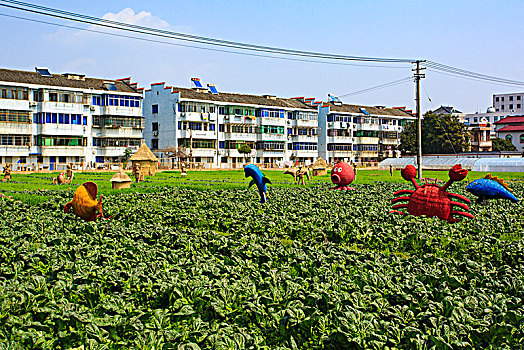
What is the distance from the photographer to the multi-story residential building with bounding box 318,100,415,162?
11062 cm

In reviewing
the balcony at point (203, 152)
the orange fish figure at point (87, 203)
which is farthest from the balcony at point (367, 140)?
the orange fish figure at point (87, 203)

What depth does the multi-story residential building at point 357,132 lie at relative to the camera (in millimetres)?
110625

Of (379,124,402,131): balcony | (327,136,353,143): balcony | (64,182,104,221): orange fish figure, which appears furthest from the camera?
(379,124,402,131): balcony

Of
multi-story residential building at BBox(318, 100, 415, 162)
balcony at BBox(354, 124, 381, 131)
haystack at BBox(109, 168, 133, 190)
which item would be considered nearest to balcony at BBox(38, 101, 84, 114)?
haystack at BBox(109, 168, 133, 190)

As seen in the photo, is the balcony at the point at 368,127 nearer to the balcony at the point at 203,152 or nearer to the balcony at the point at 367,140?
the balcony at the point at 367,140

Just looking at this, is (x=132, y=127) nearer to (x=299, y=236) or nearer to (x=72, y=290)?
(x=299, y=236)

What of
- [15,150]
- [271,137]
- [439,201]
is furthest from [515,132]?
[439,201]

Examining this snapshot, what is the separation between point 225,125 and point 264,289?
84.6m

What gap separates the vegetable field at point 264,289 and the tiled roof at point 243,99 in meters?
73.7

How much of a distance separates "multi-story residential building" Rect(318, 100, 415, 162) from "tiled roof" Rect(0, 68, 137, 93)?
44.4 m

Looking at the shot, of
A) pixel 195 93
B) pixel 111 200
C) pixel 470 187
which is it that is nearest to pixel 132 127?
pixel 195 93

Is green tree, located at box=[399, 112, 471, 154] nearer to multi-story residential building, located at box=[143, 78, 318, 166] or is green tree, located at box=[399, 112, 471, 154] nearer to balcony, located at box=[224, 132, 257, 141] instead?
multi-story residential building, located at box=[143, 78, 318, 166]

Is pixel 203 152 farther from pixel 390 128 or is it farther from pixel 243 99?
pixel 390 128

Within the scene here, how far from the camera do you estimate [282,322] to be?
26.1 feet
